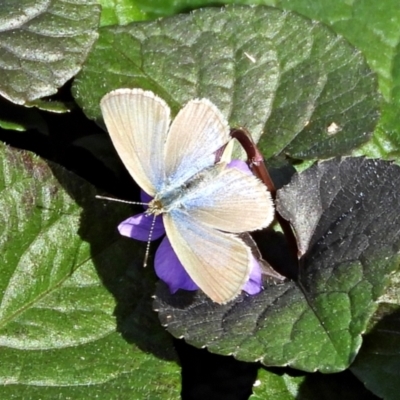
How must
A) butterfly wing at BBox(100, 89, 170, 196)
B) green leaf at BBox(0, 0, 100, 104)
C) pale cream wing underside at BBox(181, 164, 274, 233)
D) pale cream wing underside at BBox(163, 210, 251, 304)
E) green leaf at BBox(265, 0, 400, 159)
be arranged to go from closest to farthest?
pale cream wing underside at BBox(163, 210, 251, 304) < pale cream wing underside at BBox(181, 164, 274, 233) < butterfly wing at BBox(100, 89, 170, 196) < green leaf at BBox(0, 0, 100, 104) < green leaf at BBox(265, 0, 400, 159)

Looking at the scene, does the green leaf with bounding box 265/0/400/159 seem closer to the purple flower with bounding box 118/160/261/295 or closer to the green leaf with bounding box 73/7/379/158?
the green leaf with bounding box 73/7/379/158

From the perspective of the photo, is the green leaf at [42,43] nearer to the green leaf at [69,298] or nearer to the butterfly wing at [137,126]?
the green leaf at [69,298]

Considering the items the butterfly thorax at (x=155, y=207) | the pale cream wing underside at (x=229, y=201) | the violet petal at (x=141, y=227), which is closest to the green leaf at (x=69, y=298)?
the violet petal at (x=141, y=227)

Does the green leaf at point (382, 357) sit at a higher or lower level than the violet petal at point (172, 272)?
lower

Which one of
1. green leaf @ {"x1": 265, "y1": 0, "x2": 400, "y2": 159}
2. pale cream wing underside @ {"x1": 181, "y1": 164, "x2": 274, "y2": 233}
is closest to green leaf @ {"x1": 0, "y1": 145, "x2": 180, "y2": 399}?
pale cream wing underside @ {"x1": 181, "y1": 164, "x2": 274, "y2": 233}

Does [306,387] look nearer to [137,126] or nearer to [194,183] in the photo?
[194,183]
